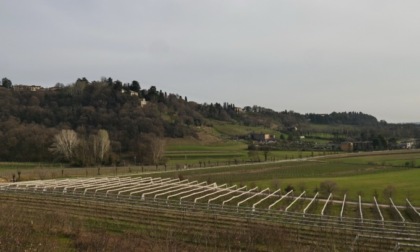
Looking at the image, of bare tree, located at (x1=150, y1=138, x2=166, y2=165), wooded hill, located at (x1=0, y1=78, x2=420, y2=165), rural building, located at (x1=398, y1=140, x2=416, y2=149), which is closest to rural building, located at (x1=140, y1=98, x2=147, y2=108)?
wooded hill, located at (x1=0, y1=78, x2=420, y2=165)

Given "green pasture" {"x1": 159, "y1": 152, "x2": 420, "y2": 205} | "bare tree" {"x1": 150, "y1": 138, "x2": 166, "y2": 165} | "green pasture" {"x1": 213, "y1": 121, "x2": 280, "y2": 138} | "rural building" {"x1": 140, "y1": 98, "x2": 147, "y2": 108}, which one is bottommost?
"green pasture" {"x1": 159, "y1": 152, "x2": 420, "y2": 205}

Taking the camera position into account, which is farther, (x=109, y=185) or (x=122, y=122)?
(x=122, y=122)

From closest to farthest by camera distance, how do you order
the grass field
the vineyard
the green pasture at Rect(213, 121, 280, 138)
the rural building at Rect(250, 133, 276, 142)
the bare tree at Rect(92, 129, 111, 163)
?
the vineyard, the grass field, the bare tree at Rect(92, 129, 111, 163), the rural building at Rect(250, 133, 276, 142), the green pasture at Rect(213, 121, 280, 138)

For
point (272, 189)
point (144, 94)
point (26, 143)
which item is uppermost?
point (144, 94)

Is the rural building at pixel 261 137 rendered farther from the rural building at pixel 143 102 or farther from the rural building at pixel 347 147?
the rural building at pixel 143 102

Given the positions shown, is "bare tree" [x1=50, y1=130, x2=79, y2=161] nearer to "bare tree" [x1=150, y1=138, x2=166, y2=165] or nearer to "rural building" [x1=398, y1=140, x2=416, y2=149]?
"bare tree" [x1=150, y1=138, x2=166, y2=165]

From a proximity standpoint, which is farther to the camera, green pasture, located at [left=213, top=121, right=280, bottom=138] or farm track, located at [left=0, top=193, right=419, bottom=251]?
green pasture, located at [left=213, top=121, right=280, bottom=138]

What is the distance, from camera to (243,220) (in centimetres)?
2795

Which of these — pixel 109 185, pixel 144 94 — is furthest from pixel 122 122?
pixel 109 185

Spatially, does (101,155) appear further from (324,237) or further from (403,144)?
(403,144)

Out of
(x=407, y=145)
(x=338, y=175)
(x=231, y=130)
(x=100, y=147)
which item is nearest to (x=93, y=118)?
(x=100, y=147)

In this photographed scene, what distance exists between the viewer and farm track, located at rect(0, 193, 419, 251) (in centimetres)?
2208

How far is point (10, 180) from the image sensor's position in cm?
5888

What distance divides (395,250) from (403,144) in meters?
137
